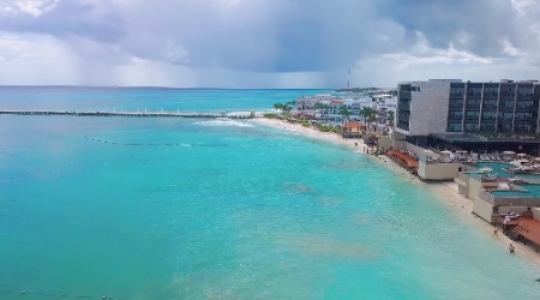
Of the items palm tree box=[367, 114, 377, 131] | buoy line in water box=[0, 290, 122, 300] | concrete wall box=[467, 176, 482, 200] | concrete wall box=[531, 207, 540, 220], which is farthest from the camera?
palm tree box=[367, 114, 377, 131]

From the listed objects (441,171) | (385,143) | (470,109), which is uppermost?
(470,109)

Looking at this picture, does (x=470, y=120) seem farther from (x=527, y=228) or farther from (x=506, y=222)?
(x=527, y=228)

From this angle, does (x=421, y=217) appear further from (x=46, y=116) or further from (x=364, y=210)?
(x=46, y=116)

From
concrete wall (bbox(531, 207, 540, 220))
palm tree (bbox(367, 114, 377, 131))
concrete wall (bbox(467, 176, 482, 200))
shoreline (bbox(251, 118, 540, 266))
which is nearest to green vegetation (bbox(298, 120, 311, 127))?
palm tree (bbox(367, 114, 377, 131))

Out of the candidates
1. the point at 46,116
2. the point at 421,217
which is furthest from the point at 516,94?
the point at 46,116

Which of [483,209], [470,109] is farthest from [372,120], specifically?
[483,209]

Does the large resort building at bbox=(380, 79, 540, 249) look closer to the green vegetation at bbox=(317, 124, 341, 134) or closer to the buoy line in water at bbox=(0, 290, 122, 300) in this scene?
the green vegetation at bbox=(317, 124, 341, 134)

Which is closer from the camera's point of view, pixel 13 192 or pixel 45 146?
Result: pixel 13 192

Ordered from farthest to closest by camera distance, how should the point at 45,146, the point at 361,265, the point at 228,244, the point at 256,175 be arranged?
the point at 45,146, the point at 256,175, the point at 228,244, the point at 361,265
